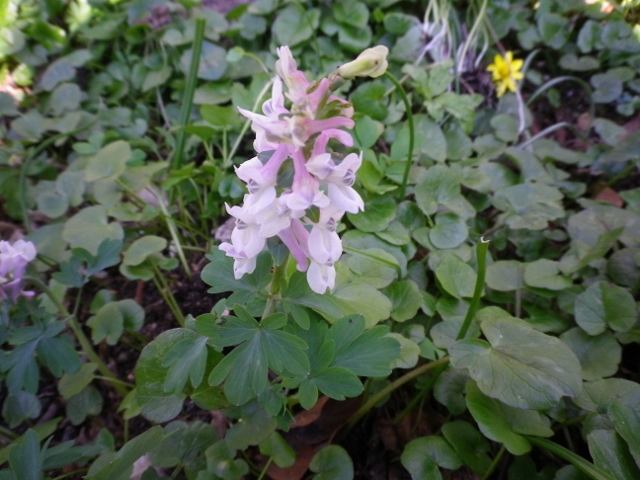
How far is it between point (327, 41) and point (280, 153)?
1.58 m

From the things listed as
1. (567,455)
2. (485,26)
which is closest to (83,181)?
(567,455)

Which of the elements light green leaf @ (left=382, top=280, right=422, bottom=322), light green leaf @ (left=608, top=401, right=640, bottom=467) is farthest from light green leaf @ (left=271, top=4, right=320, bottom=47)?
light green leaf @ (left=608, top=401, right=640, bottom=467)

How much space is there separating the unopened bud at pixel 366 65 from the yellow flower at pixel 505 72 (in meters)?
1.56

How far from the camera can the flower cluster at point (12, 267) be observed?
3.78 ft

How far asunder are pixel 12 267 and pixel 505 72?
2220 millimetres

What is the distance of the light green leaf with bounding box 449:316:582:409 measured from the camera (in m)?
0.86

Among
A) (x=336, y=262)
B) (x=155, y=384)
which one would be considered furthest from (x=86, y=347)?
(x=336, y=262)

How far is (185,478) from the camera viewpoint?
1.10 metres

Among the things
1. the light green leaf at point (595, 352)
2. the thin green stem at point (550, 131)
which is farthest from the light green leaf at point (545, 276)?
the thin green stem at point (550, 131)

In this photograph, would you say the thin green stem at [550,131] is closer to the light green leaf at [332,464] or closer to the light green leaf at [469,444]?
the light green leaf at [469,444]

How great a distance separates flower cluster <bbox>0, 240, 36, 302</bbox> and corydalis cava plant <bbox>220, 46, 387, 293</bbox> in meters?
0.84

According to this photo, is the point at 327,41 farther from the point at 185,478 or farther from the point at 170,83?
the point at 185,478

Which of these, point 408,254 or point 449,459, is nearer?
point 449,459

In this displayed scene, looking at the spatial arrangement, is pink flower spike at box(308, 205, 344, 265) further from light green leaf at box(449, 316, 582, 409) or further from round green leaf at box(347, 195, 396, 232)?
round green leaf at box(347, 195, 396, 232)
